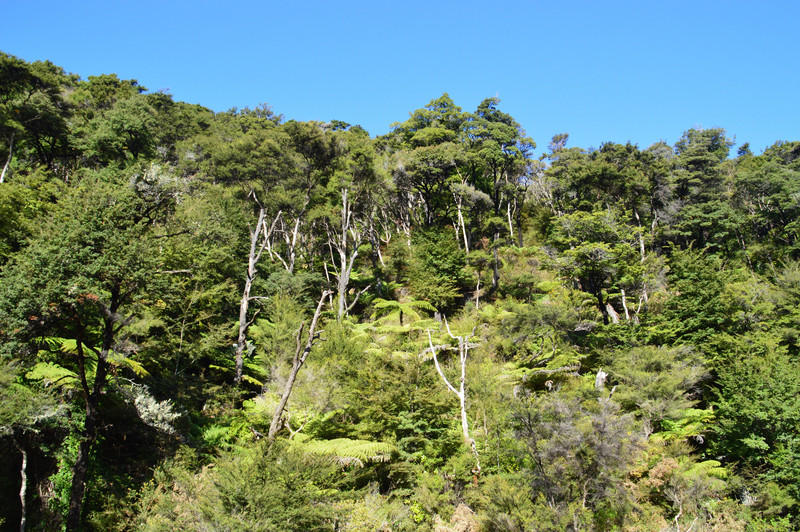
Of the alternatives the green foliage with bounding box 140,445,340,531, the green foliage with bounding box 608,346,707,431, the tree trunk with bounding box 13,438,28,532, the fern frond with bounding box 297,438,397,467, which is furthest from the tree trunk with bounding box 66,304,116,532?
the green foliage with bounding box 608,346,707,431

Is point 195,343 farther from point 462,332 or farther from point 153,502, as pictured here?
point 462,332

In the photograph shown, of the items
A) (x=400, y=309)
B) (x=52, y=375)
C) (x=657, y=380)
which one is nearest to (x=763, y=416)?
(x=657, y=380)

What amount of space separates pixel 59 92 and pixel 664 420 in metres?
38.1

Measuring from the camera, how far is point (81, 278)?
9766 mm

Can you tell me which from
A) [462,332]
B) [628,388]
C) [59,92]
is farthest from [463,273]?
[59,92]

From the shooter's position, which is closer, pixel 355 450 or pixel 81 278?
pixel 81 278

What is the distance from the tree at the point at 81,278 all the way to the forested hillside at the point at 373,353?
0.07 m

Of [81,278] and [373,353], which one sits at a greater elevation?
[81,278]

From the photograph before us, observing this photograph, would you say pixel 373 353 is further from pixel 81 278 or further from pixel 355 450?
pixel 81 278

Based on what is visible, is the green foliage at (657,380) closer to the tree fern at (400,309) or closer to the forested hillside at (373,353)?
the forested hillside at (373,353)

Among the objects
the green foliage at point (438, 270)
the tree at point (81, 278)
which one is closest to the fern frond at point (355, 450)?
the tree at point (81, 278)

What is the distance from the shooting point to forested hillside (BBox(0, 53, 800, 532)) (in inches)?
387

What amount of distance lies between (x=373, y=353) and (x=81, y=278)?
9.59m

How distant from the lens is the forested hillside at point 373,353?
9828 millimetres
